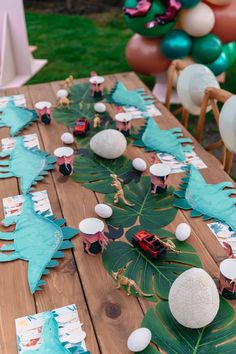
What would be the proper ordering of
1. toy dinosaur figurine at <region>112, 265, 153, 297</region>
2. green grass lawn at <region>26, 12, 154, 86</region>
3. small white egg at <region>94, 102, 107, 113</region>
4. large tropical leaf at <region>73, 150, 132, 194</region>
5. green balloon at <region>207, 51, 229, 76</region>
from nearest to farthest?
1. toy dinosaur figurine at <region>112, 265, 153, 297</region>
2. large tropical leaf at <region>73, 150, 132, 194</region>
3. small white egg at <region>94, 102, 107, 113</region>
4. green balloon at <region>207, 51, 229, 76</region>
5. green grass lawn at <region>26, 12, 154, 86</region>

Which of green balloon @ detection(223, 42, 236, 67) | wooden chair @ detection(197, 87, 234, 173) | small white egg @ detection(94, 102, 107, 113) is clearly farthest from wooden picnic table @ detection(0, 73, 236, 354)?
green balloon @ detection(223, 42, 236, 67)

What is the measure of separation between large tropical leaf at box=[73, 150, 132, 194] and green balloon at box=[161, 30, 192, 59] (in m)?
1.44

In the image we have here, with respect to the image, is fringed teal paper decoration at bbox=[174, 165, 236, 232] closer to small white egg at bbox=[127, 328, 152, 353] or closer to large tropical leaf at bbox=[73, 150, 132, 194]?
large tropical leaf at bbox=[73, 150, 132, 194]

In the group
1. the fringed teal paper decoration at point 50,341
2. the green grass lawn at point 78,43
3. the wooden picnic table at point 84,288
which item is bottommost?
the green grass lawn at point 78,43

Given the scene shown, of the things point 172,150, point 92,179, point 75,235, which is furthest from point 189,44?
point 75,235

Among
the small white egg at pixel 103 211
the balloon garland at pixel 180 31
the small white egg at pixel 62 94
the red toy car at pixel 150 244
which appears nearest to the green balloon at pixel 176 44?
the balloon garland at pixel 180 31

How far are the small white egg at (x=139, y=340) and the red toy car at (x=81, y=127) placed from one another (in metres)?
1.00

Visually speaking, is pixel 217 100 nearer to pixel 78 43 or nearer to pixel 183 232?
pixel 183 232

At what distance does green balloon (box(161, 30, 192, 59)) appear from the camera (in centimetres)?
278

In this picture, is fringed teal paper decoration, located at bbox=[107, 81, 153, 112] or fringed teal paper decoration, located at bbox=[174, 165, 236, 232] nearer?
fringed teal paper decoration, located at bbox=[174, 165, 236, 232]

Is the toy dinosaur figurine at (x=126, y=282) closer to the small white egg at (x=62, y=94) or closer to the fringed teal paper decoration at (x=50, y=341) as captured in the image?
the fringed teal paper decoration at (x=50, y=341)

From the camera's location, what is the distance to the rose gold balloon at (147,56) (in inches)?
114

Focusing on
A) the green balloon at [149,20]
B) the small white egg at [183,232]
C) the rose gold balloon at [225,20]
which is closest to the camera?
the small white egg at [183,232]

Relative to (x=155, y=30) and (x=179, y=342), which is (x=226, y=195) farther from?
(x=155, y=30)
